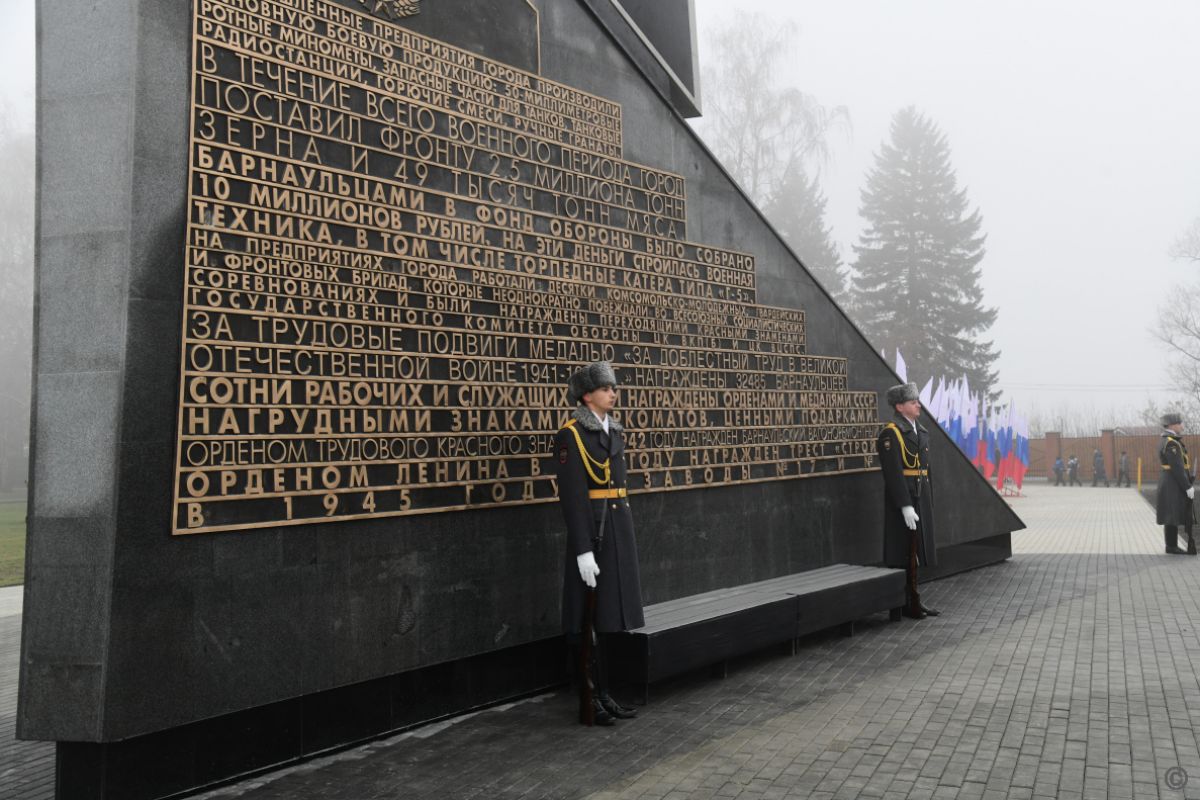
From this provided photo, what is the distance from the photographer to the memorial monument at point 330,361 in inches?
167

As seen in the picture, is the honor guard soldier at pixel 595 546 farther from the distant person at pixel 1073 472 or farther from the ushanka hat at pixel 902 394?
the distant person at pixel 1073 472

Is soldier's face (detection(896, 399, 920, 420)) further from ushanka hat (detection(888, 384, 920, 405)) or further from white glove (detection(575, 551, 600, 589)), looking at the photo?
white glove (detection(575, 551, 600, 589))

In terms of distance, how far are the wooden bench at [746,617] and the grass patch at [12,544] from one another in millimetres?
6089

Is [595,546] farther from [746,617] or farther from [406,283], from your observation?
[406,283]

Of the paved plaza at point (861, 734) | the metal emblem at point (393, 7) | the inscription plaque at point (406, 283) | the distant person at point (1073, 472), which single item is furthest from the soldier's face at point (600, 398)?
the distant person at point (1073, 472)

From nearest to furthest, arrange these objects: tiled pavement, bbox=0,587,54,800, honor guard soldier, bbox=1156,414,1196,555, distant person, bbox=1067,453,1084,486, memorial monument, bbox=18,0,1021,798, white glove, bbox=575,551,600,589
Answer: memorial monument, bbox=18,0,1021,798 → tiled pavement, bbox=0,587,54,800 → white glove, bbox=575,551,600,589 → honor guard soldier, bbox=1156,414,1196,555 → distant person, bbox=1067,453,1084,486

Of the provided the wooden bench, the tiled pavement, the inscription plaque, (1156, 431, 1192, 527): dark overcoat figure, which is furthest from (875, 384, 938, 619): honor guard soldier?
the tiled pavement

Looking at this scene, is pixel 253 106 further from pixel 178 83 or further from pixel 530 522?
pixel 530 522

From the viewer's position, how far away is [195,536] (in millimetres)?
4406

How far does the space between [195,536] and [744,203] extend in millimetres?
5470

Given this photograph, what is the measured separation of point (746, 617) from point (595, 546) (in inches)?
60.0

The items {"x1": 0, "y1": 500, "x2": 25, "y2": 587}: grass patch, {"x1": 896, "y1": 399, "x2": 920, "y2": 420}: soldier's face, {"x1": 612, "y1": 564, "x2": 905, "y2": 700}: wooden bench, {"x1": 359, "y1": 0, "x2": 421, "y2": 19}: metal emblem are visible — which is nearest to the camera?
{"x1": 359, "y1": 0, "x2": 421, "y2": 19}: metal emblem

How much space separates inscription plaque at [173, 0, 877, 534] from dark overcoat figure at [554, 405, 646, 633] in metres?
0.61

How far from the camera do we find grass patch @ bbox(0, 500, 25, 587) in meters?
13.8
